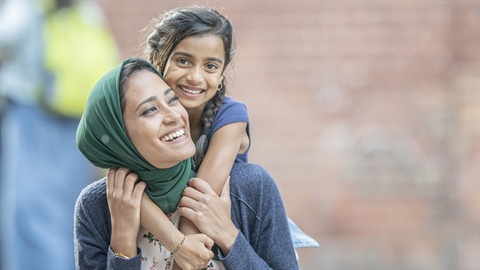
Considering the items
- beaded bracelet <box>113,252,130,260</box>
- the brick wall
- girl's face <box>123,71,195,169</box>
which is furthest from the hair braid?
the brick wall

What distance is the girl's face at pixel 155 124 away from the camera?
3.30m

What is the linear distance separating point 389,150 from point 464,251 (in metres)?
0.72

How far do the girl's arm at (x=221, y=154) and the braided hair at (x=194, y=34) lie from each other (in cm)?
6

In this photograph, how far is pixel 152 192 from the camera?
3.41 m

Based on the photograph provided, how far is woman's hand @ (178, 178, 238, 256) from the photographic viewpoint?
337 cm

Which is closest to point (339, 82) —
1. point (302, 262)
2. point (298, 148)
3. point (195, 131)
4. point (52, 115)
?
point (298, 148)

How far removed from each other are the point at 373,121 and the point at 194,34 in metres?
3.36

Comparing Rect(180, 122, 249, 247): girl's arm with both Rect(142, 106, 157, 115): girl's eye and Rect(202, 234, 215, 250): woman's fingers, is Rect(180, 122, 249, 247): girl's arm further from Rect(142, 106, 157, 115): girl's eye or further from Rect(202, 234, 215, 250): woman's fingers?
Rect(142, 106, 157, 115): girl's eye

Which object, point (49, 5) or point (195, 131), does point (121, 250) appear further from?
point (49, 5)

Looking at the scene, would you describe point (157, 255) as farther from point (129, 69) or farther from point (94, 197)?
point (129, 69)

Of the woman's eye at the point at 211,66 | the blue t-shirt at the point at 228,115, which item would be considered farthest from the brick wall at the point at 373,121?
the woman's eye at the point at 211,66

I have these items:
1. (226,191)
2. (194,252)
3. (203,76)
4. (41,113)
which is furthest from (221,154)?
(41,113)

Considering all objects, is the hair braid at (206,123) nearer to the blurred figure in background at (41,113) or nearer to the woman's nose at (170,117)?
the woman's nose at (170,117)

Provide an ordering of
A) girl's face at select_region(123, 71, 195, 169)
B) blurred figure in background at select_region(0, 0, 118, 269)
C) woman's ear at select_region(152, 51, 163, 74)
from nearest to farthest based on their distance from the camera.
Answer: girl's face at select_region(123, 71, 195, 169) < woman's ear at select_region(152, 51, 163, 74) < blurred figure in background at select_region(0, 0, 118, 269)
